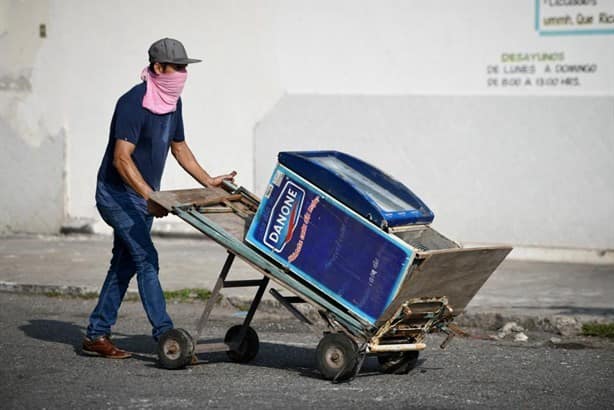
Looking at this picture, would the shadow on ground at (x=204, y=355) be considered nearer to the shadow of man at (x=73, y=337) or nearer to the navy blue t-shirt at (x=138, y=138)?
the shadow of man at (x=73, y=337)

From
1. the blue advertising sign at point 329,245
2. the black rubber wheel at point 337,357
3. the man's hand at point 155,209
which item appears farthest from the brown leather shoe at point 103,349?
the black rubber wheel at point 337,357

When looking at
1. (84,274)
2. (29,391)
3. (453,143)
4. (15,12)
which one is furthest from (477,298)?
(15,12)

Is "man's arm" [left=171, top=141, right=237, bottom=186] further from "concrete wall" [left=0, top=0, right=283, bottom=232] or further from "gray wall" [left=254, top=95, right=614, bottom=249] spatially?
"concrete wall" [left=0, top=0, right=283, bottom=232]

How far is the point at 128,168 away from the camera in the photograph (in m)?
6.92

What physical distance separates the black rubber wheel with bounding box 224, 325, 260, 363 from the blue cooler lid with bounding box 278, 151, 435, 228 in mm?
1222

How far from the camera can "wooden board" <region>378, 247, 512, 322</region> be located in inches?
245

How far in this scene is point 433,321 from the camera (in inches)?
265

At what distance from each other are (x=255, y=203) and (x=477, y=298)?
301 centimetres

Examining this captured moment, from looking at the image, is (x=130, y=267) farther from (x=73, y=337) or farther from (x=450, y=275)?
(x=450, y=275)

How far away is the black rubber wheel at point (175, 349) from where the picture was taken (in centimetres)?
680

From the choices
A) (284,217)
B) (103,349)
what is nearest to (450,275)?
(284,217)

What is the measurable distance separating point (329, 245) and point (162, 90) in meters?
1.52

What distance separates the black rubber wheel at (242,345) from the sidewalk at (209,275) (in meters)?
2.22

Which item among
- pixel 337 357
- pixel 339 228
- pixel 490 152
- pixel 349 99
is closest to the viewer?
pixel 339 228
